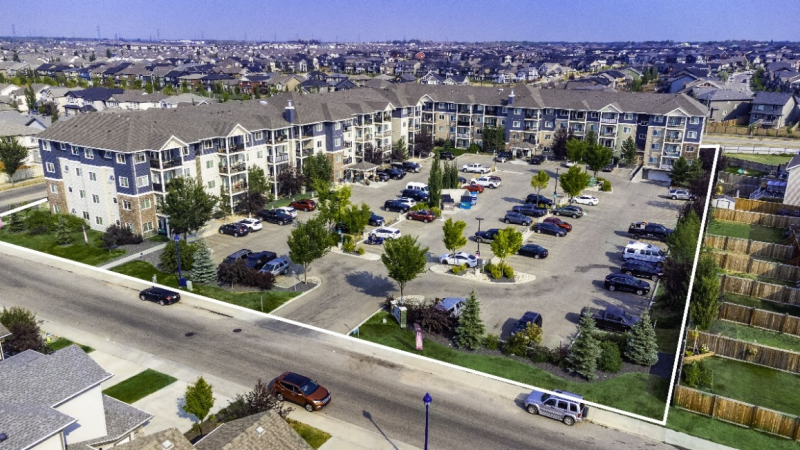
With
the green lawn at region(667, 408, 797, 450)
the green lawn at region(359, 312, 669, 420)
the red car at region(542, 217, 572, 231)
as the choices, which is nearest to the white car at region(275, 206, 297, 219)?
the green lawn at region(359, 312, 669, 420)

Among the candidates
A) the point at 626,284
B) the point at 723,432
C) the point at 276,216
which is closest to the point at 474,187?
the point at 276,216

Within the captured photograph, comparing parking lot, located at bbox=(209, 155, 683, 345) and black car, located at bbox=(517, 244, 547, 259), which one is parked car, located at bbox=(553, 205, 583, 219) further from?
black car, located at bbox=(517, 244, 547, 259)

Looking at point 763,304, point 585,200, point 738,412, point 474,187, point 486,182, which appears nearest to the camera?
point 738,412

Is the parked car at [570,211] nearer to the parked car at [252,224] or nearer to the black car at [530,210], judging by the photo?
the black car at [530,210]

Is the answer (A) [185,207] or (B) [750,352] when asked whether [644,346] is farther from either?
(A) [185,207]

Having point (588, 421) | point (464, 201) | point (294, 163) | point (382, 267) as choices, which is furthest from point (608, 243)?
point (294, 163)

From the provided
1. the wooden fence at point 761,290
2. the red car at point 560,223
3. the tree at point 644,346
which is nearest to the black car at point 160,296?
the tree at point 644,346
